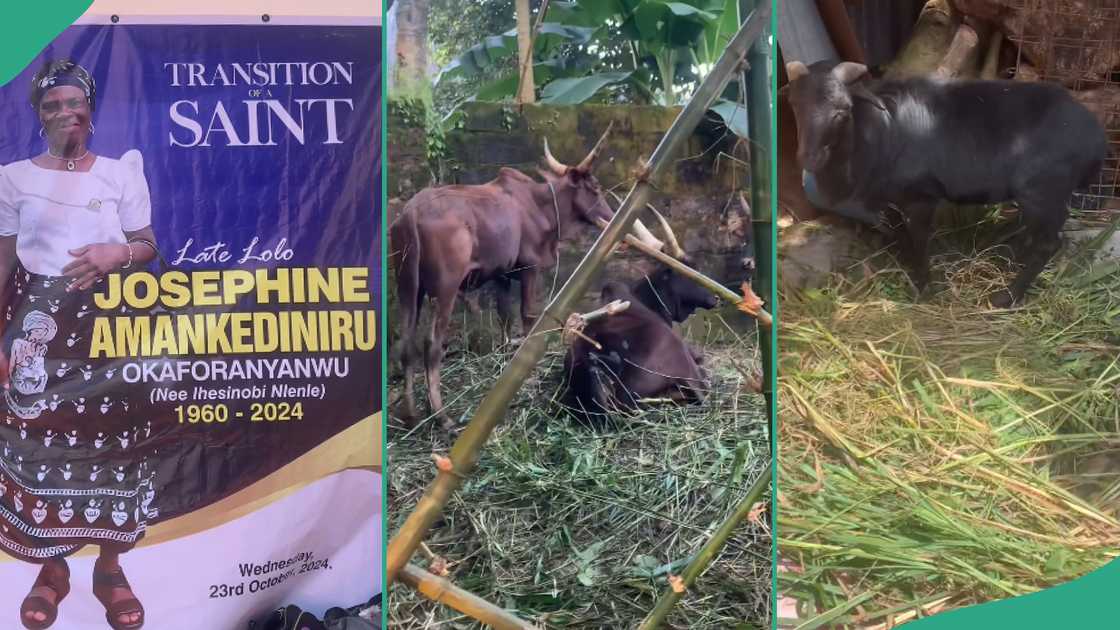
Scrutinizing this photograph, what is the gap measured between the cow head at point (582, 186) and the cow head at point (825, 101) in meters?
0.63

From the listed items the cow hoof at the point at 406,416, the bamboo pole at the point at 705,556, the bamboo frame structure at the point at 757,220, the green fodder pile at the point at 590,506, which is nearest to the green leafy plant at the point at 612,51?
the bamboo frame structure at the point at 757,220

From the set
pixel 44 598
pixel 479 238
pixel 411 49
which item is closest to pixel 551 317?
pixel 479 238

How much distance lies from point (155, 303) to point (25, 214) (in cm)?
47

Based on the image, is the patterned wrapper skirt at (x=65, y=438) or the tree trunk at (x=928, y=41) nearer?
the patterned wrapper skirt at (x=65, y=438)

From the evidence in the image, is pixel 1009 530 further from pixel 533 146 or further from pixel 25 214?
pixel 25 214

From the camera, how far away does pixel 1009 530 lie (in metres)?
3.26

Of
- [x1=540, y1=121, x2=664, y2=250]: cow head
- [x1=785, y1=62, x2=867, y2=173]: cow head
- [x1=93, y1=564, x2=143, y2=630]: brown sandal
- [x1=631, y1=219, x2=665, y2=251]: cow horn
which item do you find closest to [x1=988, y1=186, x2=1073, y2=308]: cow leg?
[x1=785, y1=62, x2=867, y2=173]: cow head

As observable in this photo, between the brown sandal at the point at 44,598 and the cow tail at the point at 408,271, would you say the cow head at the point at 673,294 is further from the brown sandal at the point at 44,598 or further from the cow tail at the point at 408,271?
the brown sandal at the point at 44,598

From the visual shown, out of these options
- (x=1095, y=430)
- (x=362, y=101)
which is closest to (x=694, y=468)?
(x=1095, y=430)

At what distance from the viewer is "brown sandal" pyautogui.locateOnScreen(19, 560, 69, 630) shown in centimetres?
311

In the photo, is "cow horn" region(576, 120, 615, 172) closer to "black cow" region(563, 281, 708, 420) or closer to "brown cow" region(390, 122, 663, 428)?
"brown cow" region(390, 122, 663, 428)

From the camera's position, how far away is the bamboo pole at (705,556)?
125 inches

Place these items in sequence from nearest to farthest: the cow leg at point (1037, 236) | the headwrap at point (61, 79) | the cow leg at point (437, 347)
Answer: the headwrap at point (61, 79) → the cow leg at point (437, 347) → the cow leg at point (1037, 236)

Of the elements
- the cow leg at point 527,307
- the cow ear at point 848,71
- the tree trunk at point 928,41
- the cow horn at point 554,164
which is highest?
the tree trunk at point 928,41
